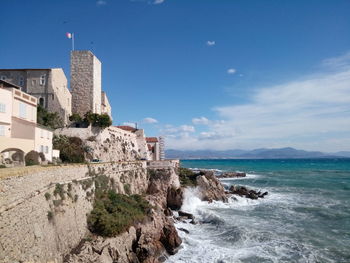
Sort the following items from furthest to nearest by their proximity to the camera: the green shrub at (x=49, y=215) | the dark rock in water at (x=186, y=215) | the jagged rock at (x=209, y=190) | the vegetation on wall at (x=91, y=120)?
the jagged rock at (x=209, y=190)
the vegetation on wall at (x=91, y=120)
the dark rock in water at (x=186, y=215)
the green shrub at (x=49, y=215)

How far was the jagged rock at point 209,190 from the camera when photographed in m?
37.8

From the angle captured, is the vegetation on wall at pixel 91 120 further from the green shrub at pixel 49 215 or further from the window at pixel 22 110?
the green shrub at pixel 49 215

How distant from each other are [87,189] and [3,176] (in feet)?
Answer: 31.5

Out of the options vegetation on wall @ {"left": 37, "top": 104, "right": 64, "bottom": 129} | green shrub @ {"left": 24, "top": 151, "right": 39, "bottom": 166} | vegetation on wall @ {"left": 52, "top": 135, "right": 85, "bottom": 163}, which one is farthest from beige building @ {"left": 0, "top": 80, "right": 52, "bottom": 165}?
vegetation on wall @ {"left": 37, "top": 104, "right": 64, "bottom": 129}

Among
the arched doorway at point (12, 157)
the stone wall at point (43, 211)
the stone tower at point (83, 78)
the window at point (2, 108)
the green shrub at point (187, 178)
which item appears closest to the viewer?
the stone wall at point (43, 211)

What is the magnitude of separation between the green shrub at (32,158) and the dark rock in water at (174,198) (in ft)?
55.1

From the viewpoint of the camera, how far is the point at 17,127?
850 inches

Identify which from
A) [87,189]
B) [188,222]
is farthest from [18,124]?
[188,222]

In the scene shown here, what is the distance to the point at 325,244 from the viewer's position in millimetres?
21719

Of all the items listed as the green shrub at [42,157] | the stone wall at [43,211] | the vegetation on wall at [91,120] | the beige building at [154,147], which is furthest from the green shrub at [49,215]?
the beige building at [154,147]

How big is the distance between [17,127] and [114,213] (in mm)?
10073

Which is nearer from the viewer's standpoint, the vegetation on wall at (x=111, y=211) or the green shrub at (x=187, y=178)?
the vegetation on wall at (x=111, y=211)

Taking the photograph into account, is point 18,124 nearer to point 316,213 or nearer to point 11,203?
point 11,203

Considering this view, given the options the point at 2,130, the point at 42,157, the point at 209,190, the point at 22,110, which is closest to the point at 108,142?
the point at 42,157
